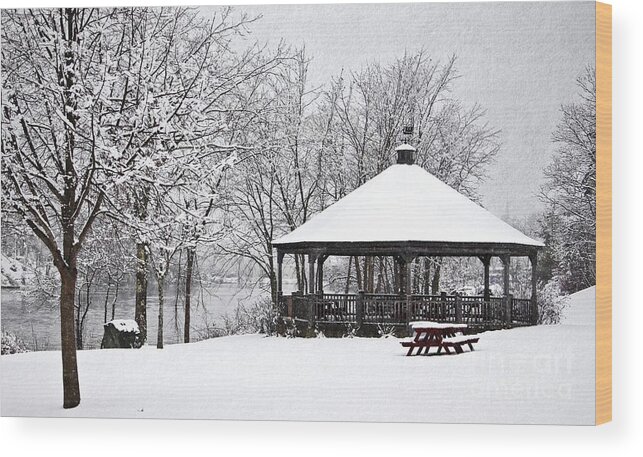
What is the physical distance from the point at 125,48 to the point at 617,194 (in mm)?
4849

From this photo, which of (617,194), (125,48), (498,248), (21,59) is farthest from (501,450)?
(21,59)

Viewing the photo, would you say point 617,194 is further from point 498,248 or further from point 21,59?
point 21,59

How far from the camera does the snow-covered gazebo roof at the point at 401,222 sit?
9.45 m

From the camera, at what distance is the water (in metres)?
9.22

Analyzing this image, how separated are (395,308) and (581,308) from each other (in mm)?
1926

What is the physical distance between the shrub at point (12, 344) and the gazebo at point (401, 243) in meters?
2.60

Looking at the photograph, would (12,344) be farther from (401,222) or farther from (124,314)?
(401,222)

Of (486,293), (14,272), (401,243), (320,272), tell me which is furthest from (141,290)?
(486,293)

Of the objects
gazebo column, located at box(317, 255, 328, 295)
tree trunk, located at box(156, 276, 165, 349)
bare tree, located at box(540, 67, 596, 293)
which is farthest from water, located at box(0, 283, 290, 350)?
bare tree, located at box(540, 67, 596, 293)

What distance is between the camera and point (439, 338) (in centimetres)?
920

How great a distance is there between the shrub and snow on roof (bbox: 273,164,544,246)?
9.02ft

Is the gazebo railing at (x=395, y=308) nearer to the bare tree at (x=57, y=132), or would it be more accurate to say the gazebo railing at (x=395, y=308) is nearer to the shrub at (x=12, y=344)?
the bare tree at (x=57, y=132)

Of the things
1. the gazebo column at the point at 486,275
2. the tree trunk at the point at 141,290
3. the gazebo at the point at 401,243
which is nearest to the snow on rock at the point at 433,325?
the gazebo at the point at 401,243

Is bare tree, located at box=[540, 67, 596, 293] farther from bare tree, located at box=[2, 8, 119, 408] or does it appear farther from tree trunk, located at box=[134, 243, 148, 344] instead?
bare tree, located at box=[2, 8, 119, 408]
